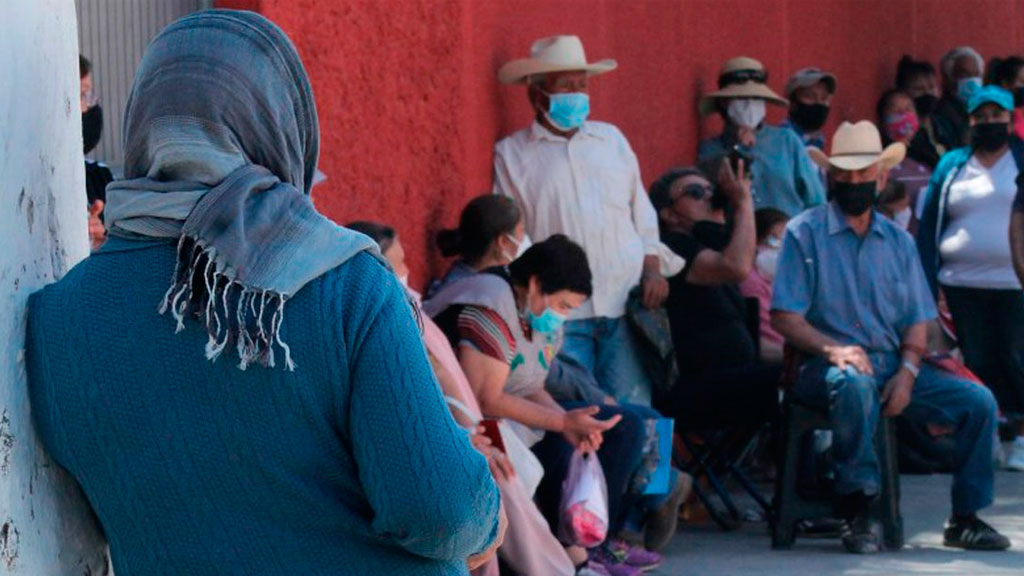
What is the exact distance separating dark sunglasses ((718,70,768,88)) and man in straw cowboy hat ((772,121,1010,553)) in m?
2.60

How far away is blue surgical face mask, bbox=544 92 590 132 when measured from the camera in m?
7.88

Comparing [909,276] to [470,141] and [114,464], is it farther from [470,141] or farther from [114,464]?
[114,464]

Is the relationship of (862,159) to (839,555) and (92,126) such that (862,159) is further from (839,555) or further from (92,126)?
(92,126)

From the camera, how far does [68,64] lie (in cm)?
278

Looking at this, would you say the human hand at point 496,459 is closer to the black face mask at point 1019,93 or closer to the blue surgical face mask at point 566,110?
the blue surgical face mask at point 566,110

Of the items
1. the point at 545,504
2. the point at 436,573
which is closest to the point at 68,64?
the point at 436,573

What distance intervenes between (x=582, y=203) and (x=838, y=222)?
1096 mm

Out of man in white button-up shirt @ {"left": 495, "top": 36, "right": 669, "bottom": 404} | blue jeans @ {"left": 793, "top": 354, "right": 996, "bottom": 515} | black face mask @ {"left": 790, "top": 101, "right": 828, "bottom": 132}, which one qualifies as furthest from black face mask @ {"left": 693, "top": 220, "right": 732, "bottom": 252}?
black face mask @ {"left": 790, "top": 101, "right": 828, "bottom": 132}

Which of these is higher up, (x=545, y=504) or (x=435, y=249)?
(x=435, y=249)

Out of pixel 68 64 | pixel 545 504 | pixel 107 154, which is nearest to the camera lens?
pixel 68 64

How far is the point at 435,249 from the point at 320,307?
501 cm

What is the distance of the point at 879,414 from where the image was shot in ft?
24.5

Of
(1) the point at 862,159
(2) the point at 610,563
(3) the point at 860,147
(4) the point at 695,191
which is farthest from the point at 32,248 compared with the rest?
(4) the point at 695,191

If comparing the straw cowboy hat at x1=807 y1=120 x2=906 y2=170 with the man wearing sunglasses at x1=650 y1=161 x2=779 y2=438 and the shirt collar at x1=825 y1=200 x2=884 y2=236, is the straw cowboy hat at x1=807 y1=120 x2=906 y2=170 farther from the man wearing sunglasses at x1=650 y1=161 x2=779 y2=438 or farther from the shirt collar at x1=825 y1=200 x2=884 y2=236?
the man wearing sunglasses at x1=650 y1=161 x2=779 y2=438
